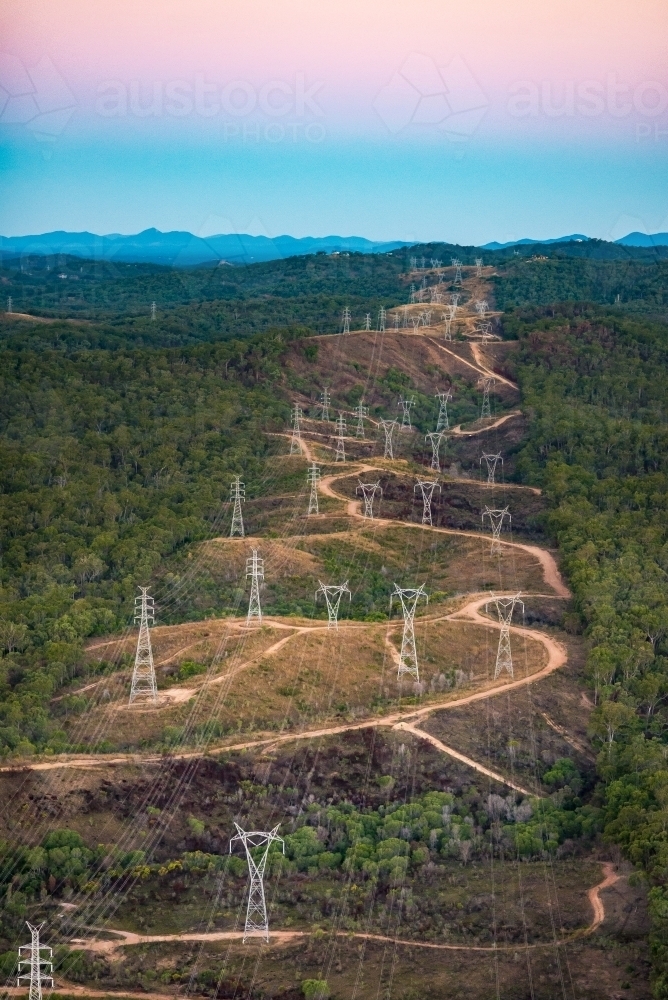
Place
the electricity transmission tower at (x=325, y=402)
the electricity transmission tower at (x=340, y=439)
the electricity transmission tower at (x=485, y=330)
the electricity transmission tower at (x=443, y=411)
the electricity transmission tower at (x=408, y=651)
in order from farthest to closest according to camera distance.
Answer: the electricity transmission tower at (x=485, y=330)
the electricity transmission tower at (x=443, y=411)
the electricity transmission tower at (x=325, y=402)
the electricity transmission tower at (x=340, y=439)
the electricity transmission tower at (x=408, y=651)

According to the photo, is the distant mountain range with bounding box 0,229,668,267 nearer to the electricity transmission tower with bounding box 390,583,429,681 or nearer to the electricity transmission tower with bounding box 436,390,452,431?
the electricity transmission tower with bounding box 436,390,452,431

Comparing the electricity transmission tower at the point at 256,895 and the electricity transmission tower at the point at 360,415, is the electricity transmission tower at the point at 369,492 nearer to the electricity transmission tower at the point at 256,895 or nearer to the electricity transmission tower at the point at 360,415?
the electricity transmission tower at the point at 360,415

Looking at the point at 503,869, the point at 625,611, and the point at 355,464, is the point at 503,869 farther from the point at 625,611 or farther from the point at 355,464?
the point at 355,464

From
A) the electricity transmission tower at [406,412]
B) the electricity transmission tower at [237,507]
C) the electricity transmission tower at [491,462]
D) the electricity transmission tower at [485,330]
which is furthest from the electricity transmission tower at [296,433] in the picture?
the electricity transmission tower at [485,330]

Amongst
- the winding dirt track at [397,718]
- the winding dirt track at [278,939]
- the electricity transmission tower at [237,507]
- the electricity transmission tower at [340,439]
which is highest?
the electricity transmission tower at [340,439]

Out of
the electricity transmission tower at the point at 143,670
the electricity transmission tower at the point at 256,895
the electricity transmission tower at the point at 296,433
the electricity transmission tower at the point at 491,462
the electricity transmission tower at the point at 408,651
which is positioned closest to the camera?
the electricity transmission tower at the point at 256,895
